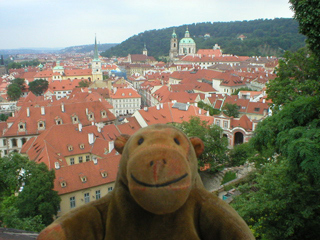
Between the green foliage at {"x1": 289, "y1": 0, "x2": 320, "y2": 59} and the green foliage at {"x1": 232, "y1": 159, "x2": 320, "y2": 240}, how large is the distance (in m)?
4.41

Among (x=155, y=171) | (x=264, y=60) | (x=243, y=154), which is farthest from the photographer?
(x=264, y=60)

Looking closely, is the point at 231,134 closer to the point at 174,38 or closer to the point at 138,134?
the point at 138,134

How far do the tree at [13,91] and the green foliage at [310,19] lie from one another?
71.7 metres

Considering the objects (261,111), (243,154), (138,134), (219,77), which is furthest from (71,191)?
(219,77)

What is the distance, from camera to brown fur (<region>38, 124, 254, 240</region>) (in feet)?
10.1

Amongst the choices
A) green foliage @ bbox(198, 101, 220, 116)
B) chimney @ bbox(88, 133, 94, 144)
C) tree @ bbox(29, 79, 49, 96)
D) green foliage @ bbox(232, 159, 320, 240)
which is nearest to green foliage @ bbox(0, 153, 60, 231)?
chimney @ bbox(88, 133, 94, 144)

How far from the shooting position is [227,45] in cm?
16400

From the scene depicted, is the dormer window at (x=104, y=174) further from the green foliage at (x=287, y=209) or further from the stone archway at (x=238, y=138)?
the stone archway at (x=238, y=138)

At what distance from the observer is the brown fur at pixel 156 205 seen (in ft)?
10.1

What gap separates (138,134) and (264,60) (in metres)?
122

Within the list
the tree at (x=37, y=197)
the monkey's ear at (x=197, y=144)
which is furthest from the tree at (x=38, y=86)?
the monkey's ear at (x=197, y=144)

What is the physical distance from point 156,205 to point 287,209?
780cm

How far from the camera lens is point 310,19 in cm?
991

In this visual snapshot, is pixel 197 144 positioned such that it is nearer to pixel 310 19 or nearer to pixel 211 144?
pixel 310 19
